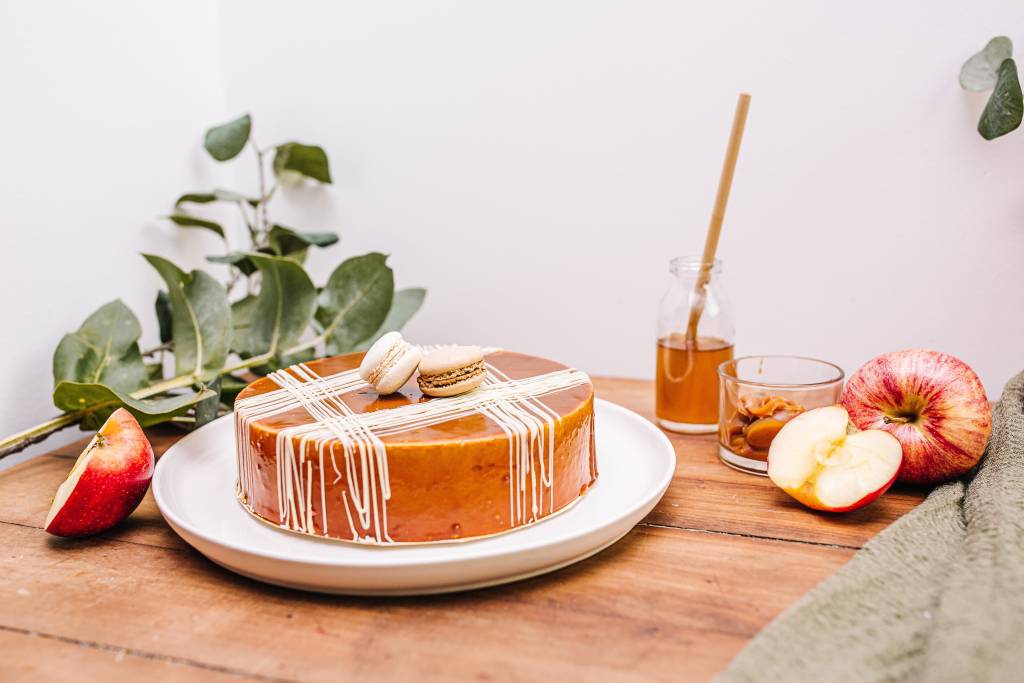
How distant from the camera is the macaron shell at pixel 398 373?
898 mm

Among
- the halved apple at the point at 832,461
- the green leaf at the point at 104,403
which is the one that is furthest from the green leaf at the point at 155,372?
the halved apple at the point at 832,461

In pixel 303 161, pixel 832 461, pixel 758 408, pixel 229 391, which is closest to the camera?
pixel 832 461

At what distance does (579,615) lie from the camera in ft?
2.19

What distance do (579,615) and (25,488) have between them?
2.40 feet

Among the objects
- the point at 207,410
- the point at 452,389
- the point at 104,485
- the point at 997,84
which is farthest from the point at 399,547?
the point at 997,84

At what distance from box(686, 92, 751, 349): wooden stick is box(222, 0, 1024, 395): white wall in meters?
0.21

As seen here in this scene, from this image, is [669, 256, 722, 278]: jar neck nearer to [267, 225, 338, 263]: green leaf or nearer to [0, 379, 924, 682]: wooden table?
[0, 379, 924, 682]: wooden table

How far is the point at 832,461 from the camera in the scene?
865 millimetres

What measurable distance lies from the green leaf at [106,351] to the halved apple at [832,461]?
87 cm

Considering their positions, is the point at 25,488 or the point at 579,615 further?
the point at 25,488

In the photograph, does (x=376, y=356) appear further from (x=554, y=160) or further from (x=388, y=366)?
(x=554, y=160)

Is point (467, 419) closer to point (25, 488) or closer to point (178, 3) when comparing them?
point (25, 488)

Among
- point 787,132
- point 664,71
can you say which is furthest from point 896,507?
point 664,71

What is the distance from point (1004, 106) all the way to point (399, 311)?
952 millimetres
